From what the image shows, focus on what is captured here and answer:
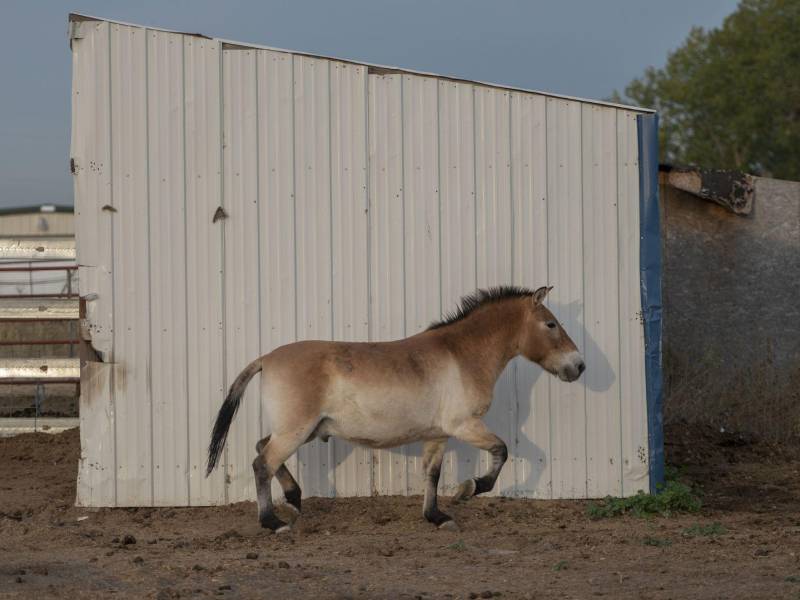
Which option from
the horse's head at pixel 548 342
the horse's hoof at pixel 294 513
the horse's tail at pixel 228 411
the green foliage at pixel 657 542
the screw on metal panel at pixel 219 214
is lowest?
the green foliage at pixel 657 542

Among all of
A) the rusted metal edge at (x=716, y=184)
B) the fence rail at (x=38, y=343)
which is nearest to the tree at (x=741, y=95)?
the rusted metal edge at (x=716, y=184)

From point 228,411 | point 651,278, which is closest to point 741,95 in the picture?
point 651,278

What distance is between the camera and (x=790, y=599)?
5.38 meters

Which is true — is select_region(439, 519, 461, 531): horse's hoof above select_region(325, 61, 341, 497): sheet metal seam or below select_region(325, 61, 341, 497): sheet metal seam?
below

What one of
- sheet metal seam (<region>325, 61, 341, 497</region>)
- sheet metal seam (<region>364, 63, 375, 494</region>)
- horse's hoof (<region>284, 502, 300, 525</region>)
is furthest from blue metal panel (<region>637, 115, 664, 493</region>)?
horse's hoof (<region>284, 502, 300, 525</region>)

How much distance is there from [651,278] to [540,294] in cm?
125

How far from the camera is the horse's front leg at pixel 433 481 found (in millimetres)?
7895

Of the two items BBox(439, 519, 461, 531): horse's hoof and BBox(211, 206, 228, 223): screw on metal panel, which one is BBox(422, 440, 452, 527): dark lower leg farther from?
A: BBox(211, 206, 228, 223): screw on metal panel

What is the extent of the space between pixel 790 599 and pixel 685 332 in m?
7.46

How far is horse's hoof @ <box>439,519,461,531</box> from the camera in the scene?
7.78m

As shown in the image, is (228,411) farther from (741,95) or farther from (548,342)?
(741,95)

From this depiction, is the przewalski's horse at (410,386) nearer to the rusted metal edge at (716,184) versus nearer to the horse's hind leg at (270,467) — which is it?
the horse's hind leg at (270,467)

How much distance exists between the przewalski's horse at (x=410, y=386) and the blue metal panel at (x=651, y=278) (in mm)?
996

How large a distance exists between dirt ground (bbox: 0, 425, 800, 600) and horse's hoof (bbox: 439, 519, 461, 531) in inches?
4.6
